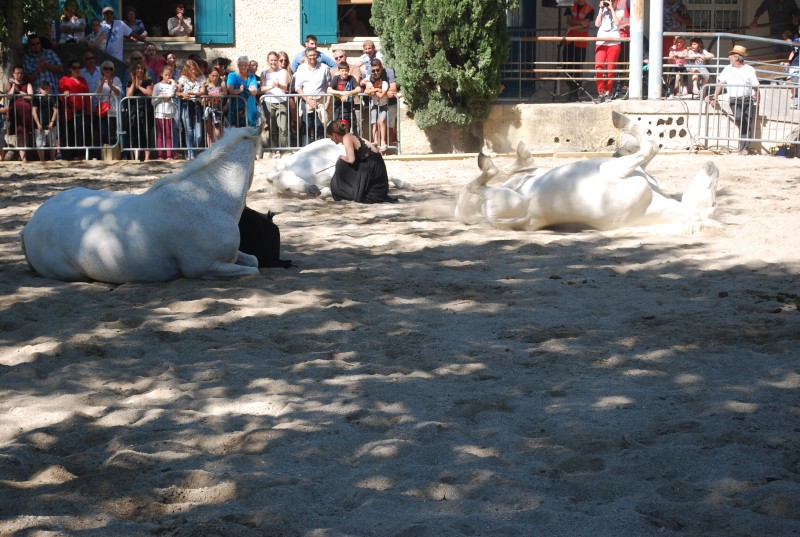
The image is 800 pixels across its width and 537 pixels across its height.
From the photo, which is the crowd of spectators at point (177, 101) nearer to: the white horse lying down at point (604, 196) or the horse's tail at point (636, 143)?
the white horse lying down at point (604, 196)

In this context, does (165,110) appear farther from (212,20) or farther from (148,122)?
(212,20)

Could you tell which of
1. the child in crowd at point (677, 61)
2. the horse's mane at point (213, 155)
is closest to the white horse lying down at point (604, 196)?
the horse's mane at point (213, 155)

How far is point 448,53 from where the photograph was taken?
18359mm

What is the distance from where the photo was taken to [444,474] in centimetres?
456

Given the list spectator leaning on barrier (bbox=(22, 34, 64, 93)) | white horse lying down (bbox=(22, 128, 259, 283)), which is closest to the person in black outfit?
white horse lying down (bbox=(22, 128, 259, 283))

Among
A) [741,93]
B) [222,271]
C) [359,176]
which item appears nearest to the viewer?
[222,271]

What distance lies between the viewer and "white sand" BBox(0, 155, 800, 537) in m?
4.22

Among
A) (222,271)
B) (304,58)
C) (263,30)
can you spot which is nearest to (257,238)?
(222,271)

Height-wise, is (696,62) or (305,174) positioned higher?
(696,62)

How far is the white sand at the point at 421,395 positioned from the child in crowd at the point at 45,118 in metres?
7.74

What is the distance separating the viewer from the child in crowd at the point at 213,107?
→ 1753cm

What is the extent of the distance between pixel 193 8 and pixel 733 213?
43.5 ft

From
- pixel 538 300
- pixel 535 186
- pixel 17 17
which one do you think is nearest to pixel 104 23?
pixel 17 17

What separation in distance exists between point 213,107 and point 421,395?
12782 mm
